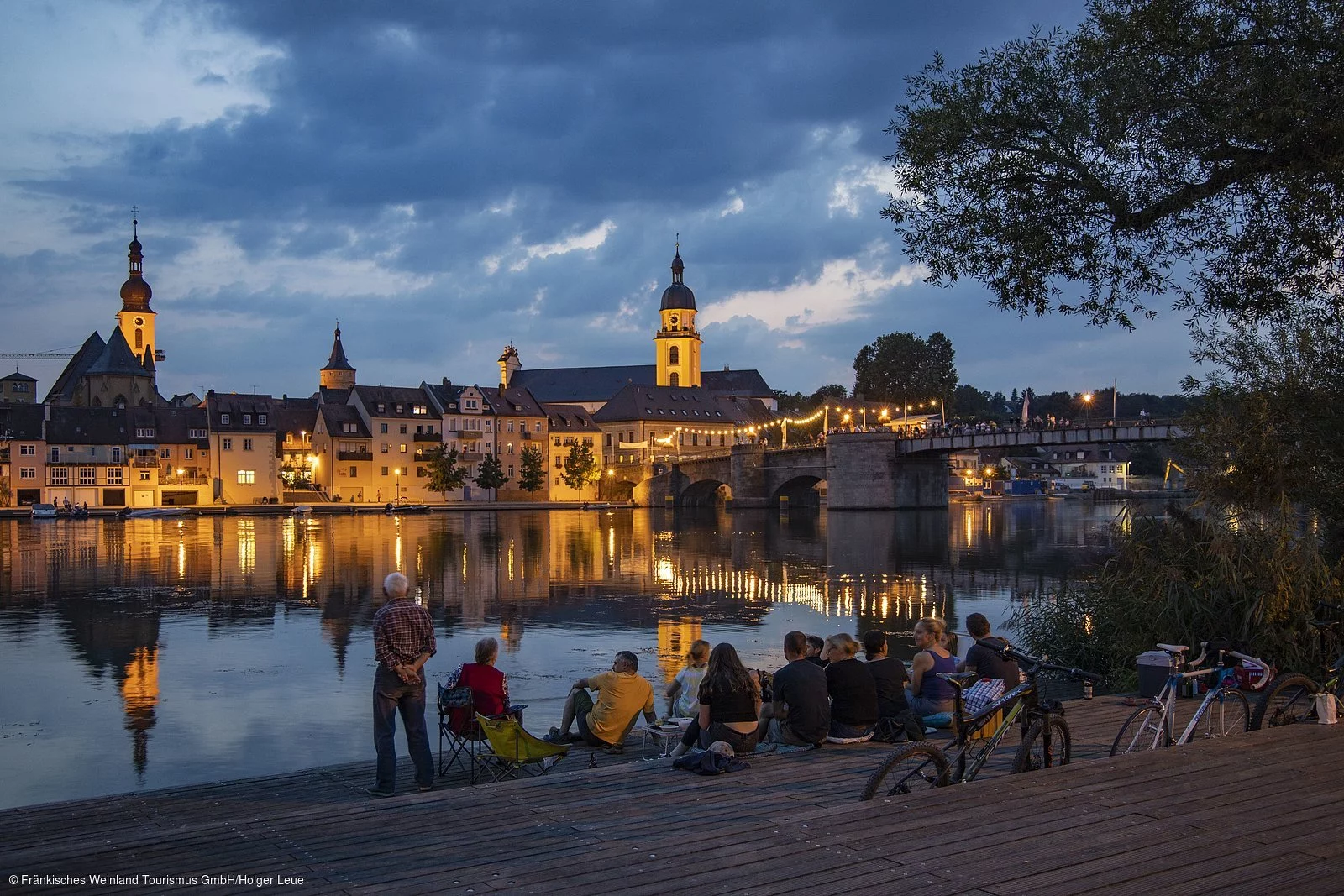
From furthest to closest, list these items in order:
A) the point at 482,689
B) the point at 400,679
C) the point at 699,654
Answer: the point at 699,654
the point at 482,689
the point at 400,679

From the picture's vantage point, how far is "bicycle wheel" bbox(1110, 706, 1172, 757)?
9086 mm

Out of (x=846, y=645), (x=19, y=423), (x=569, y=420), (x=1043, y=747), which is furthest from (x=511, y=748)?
(x=569, y=420)

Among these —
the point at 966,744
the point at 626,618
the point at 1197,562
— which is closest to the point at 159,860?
the point at 966,744

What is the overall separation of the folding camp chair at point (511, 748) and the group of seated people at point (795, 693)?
0.27 m

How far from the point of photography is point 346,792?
10352mm

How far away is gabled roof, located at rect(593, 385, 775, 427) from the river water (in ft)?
217

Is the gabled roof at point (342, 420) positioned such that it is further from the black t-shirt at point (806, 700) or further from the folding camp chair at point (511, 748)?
the black t-shirt at point (806, 700)

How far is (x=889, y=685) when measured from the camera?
33.8ft

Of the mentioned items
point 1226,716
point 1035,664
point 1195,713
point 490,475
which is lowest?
point 1226,716

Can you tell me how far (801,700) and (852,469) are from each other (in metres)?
76.3

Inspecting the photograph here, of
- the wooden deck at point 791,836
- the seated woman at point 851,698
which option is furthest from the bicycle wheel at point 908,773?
the seated woman at point 851,698

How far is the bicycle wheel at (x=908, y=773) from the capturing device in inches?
283

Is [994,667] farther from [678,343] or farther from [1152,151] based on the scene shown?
[678,343]

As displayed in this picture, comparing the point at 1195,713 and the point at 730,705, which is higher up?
the point at 730,705
